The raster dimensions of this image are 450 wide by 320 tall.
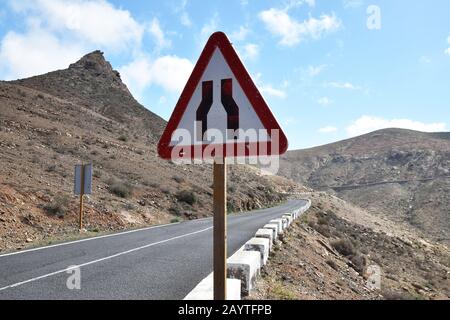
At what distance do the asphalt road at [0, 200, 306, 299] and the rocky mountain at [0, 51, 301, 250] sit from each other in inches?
141

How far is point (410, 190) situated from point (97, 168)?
3308 inches

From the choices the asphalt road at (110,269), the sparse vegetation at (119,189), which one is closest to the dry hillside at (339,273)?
the asphalt road at (110,269)

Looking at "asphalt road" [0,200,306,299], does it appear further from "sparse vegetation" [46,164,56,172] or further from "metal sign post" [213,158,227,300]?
"sparse vegetation" [46,164,56,172]

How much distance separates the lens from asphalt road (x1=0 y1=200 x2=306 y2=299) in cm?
673

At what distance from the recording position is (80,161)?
31.0 metres

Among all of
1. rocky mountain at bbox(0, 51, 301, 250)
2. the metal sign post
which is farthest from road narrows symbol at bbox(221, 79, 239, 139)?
rocky mountain at bbox(0, 51, 301, 250)

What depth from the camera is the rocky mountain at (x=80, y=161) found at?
1838 centimetres

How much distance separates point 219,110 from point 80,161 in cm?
2925

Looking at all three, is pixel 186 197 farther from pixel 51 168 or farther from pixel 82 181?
pixel 82 181

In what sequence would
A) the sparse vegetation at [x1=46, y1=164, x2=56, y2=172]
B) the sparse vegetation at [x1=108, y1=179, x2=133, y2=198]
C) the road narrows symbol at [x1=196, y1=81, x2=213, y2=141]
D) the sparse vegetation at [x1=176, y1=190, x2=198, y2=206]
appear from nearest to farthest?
the road narrows symbol at [x1=196, y1=81, x2=213, y2=141]
the sparse vegetation at [x1=46, y1=164, x2=56, y2=172]
the sparse vegetation at [x1=108, y1=179, x2=133, y2=198]
the sparse vegetation at [x1=176, y1=190, x2=198, y2=206]

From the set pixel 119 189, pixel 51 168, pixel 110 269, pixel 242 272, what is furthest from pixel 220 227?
pixel 51 168

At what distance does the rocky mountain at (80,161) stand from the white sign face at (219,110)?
12.1 m
